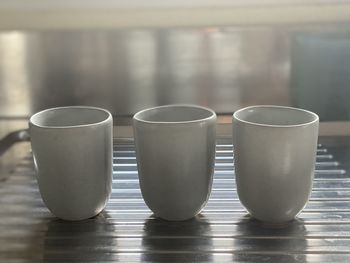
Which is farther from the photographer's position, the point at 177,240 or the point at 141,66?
the point at 141,66

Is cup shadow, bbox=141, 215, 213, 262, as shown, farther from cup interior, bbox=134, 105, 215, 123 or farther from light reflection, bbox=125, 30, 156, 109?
light reflection, bbox=125, 30, 156, 109

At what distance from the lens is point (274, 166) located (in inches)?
22.1

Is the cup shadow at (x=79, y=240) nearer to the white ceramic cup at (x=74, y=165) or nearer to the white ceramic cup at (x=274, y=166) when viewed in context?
the white ceramic cup at (x=74, y=165)

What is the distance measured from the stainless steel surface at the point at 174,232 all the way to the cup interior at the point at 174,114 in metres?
0.10

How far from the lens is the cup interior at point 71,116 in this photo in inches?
24.8

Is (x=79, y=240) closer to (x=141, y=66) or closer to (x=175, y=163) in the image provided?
(x=175, y=163)

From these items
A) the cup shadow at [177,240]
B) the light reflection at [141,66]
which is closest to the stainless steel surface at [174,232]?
the cup shadow at [177,240]

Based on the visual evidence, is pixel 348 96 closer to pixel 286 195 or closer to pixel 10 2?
pixel 286 195

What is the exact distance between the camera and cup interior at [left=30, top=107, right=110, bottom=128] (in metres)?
0.63

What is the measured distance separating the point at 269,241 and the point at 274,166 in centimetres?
7

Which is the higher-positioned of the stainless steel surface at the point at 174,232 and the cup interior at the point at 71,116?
the cup interior at the point at 71,116

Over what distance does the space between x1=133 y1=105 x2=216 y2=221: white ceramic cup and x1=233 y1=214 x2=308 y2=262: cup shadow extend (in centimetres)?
6

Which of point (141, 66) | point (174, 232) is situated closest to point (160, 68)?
point (141, 66)

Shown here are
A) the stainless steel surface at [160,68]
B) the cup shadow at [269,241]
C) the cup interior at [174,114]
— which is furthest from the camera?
the stainless steel surface at [160,68]
